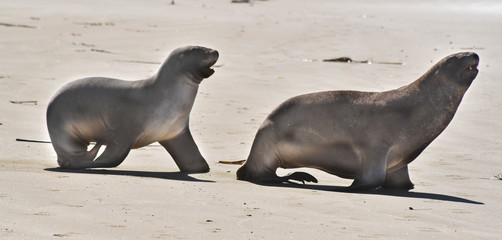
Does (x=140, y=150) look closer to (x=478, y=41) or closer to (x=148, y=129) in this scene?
(x=148, y=129)

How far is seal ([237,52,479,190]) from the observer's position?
667 cm

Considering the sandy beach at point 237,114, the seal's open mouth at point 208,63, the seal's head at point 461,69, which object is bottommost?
the sandy beach at point 237,114

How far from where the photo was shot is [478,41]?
17547 mm

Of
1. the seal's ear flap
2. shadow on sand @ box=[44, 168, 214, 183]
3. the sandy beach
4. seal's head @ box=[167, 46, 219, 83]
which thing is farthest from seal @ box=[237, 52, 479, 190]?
the seal's ear flap

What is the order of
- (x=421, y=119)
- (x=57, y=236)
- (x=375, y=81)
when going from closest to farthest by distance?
(x=57, y=236), (x=421, y=119), (x=375, y=81)

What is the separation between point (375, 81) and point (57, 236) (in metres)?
9.63

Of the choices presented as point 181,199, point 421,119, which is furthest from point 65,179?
point 421,119

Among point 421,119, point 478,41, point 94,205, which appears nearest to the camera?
point 94,205

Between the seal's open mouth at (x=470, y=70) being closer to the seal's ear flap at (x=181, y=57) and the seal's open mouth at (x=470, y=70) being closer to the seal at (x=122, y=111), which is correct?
the seal at (x=122, y=111)

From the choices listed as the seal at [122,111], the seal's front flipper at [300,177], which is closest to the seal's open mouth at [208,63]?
the seal at [122,111]

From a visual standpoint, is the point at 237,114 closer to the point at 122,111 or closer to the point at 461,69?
the point at 122,111

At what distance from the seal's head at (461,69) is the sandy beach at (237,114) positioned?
804 mm

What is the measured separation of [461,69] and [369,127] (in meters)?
0.81

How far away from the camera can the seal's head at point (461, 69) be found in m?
6.77
